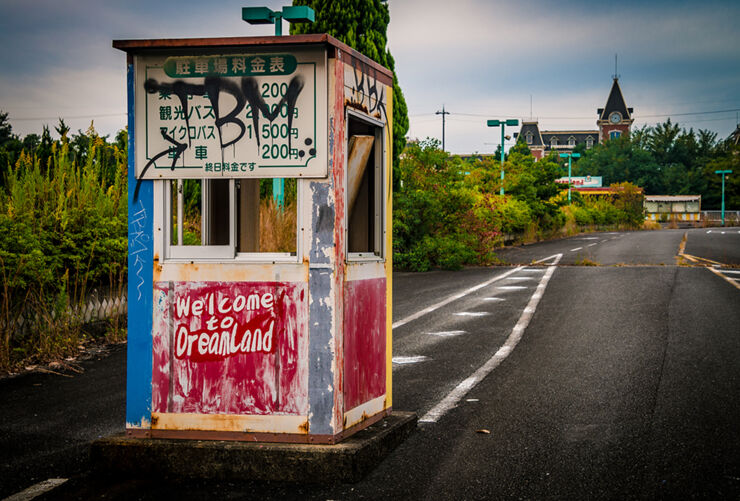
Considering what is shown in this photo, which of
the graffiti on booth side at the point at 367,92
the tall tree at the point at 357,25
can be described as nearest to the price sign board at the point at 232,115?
the graffiti on booth side at the point at 367,92

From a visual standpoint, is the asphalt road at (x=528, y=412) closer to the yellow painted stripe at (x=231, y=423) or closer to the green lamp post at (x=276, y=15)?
the yellow painted stripe at (x=231, y=423)

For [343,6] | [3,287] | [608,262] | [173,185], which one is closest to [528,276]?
[608,262]

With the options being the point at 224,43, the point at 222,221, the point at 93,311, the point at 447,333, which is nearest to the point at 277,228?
the point at 93,311


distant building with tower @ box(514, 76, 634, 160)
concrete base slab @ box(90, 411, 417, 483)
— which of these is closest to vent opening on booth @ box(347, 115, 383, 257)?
concrete base slab @ box(90, 411, 417, 483)

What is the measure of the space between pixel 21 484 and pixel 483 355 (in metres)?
5.55

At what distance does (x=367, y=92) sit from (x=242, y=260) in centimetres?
145

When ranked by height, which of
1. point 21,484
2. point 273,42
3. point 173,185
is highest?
point 273,42

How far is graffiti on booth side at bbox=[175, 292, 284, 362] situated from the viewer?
4.49 m

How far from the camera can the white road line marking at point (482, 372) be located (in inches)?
237

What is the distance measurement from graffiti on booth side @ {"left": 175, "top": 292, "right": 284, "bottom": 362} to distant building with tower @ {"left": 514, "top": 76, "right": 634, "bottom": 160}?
455 feet

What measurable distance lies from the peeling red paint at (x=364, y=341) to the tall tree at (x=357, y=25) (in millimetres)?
16011

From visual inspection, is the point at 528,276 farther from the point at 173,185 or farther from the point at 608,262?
the point at 173,185

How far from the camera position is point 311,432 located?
4453 millimetres

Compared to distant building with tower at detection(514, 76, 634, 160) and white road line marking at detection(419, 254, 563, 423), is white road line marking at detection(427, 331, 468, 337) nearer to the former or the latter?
white road line marking at detection(419, 254, 563, 423)
